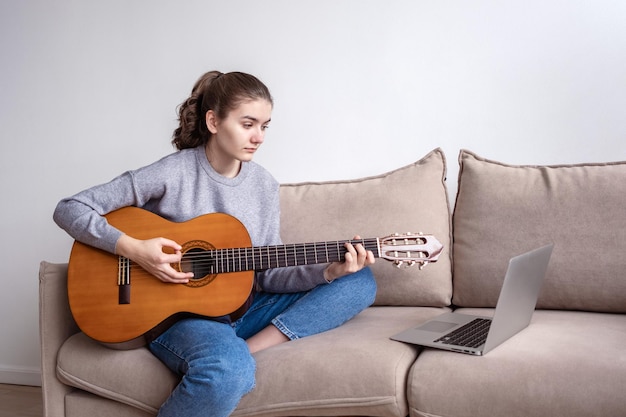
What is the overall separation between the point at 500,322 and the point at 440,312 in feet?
1.53

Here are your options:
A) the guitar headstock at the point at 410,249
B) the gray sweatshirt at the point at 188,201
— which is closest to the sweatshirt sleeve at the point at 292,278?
the gray sweatshirt at the point at 188,201

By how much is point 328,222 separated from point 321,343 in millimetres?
570

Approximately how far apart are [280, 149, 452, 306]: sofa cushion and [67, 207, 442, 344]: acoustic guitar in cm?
29

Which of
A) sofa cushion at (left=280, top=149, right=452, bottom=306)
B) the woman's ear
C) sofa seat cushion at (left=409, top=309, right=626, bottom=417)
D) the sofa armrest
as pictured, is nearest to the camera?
sofa seat cushion at (left=409, top=309, right=626, bottom=417)

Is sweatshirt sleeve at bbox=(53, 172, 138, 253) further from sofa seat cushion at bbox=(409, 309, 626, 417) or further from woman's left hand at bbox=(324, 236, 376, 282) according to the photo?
sofa seat cushion at bbox=(409, 309, 626, 417)

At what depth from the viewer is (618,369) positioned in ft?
4.42

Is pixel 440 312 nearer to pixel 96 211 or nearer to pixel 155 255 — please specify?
pixel 155 255

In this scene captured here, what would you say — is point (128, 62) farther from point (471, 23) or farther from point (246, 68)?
point (471, 23)

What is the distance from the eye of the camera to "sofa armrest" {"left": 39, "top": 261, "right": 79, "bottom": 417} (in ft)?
5.87

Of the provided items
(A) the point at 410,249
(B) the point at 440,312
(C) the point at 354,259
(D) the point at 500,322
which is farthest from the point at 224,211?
(D) the point at 500,322

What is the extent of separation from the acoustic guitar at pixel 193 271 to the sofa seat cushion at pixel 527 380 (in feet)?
1.11

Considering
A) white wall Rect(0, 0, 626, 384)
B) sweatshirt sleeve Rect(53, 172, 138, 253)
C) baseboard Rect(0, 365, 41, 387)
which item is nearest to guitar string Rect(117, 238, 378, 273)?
sweatshirt sleeve Rect(53, 172, 138, 253)

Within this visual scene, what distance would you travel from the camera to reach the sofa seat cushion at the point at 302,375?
1490 mm

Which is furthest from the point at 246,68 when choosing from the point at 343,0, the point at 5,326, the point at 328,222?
the point at 5,326
